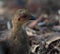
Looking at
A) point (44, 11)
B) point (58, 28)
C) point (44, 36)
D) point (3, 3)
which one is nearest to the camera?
point (44, 36)

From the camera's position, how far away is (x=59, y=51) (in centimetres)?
680

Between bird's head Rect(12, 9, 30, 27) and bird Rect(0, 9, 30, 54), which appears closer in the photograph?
bird Rect(0, 9, 30, 54)

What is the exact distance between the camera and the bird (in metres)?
6.24

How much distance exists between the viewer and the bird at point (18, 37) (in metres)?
6.24

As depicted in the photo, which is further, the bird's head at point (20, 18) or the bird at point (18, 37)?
the bird's head at point (20, 18)

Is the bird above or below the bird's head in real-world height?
below

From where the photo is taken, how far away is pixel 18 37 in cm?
639

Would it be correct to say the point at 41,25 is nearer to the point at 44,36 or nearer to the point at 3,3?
the point at 44,36

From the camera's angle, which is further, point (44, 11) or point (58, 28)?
point (44, 11)

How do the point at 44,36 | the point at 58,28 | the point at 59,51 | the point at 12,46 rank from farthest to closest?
the point at 58,28, the point at 44,36, the point at 59,51, the point at 12,46

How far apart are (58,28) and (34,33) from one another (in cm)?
69

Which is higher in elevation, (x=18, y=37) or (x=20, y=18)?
(x=20, y=18)

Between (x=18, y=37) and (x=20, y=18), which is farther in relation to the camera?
(x=20, y=18)

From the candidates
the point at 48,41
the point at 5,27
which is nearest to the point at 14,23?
the point at 48,41
